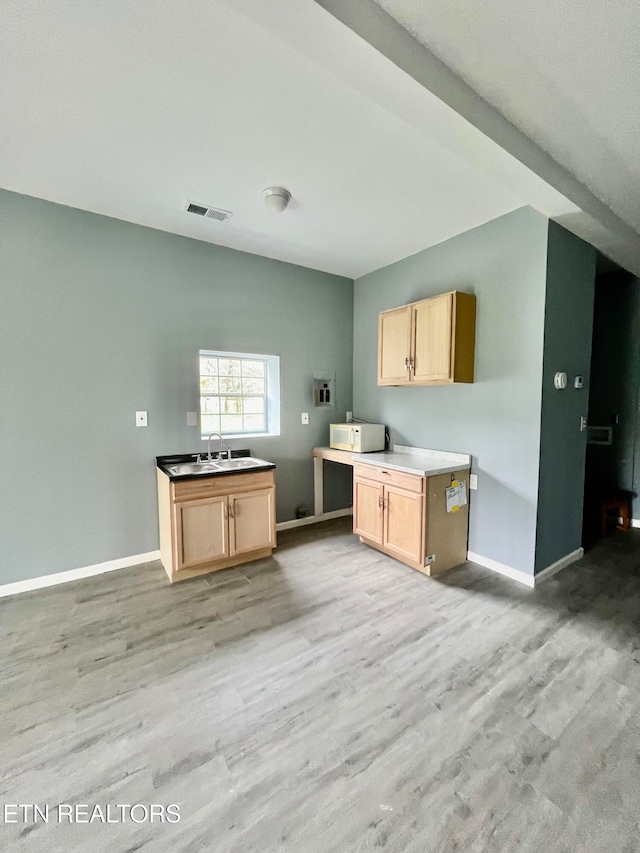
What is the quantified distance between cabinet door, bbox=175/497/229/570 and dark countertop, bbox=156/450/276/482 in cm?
19

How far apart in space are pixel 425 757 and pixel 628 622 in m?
1.74

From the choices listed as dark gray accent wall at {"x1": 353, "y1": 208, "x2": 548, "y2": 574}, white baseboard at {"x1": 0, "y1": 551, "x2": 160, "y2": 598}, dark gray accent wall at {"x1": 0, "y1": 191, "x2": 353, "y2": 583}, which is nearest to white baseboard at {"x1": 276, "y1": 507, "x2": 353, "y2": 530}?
dark gray accent wall at {"x1": 0, "y1": 191, "x2": 353, "y2": 583}

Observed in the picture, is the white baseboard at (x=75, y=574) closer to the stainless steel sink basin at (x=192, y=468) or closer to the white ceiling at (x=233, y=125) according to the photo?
the stainless steel sink basin at (x=192, y=468)

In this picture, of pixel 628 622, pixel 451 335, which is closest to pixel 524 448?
pixel 451 335

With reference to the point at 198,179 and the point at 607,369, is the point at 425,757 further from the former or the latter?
the point at 607,369

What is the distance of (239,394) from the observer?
3.63m

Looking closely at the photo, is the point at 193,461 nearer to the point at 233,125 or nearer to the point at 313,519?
the point at 313,519

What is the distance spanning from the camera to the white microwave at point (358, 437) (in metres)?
3.57

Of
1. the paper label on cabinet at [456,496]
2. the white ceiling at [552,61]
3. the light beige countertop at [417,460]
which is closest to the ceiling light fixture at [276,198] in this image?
the white ceiling at [552,61]

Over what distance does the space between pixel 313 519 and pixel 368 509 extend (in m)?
0.96

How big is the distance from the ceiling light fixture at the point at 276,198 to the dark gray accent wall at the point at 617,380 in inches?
150

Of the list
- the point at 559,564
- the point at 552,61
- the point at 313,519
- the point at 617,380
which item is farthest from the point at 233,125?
the point at 617,380

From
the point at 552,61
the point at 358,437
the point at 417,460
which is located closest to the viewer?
the point at 552,61

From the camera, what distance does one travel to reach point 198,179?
2.29 m
